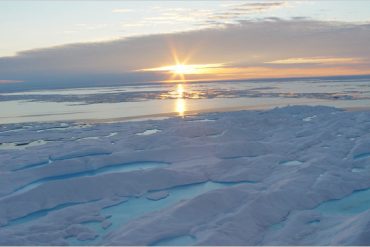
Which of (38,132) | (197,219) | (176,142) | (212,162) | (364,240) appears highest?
(38,132)

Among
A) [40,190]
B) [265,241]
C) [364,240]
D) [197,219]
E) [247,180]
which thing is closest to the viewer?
[364,240]

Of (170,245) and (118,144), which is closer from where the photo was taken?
(170,245)

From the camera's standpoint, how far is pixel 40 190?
10.3m

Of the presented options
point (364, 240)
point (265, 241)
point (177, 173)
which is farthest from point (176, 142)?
point (364, 240)

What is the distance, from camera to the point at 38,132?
19.2 m

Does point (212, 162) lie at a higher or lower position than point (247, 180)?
higher

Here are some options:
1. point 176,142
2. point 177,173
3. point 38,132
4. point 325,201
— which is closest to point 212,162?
point 177,173

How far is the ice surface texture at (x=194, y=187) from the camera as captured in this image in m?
7.78

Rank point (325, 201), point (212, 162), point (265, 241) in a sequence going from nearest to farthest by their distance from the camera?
point (265, 241), point (325, 201), point (212, 162)

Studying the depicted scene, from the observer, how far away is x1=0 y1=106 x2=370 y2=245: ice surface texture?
778 centimetres

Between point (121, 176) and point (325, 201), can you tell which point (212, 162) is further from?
point (325, 201)

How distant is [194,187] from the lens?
10828mm

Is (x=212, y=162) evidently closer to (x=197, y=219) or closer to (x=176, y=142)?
(x=176, y=142)

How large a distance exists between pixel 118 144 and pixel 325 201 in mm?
8157
